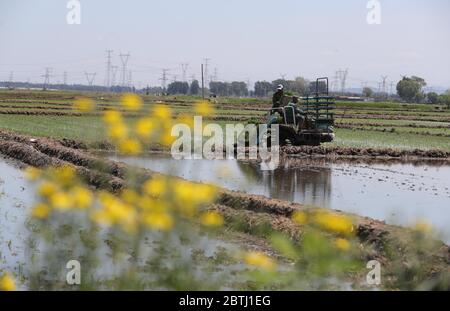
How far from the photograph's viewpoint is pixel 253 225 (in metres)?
7.93


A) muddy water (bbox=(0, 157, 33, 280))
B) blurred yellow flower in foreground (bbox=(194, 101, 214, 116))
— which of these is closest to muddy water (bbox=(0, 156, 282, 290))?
muddy water (bbox=(0, 157, 33, 280))

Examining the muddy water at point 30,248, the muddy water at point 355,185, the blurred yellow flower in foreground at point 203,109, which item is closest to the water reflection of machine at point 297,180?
the muddy water at point 355,185

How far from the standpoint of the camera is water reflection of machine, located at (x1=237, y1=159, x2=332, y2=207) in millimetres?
11336

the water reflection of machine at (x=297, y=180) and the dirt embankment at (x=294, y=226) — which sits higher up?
the dirt embankment at (x=294, y=226)

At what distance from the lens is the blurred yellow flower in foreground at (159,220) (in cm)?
288

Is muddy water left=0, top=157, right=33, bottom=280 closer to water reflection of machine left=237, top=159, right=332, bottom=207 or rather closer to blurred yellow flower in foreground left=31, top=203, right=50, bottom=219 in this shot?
blurred yellow flower in foreground left=31, top=203, right=50, bottom=219

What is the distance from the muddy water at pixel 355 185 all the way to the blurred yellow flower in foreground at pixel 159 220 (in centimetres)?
500

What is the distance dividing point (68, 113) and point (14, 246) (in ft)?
85.6

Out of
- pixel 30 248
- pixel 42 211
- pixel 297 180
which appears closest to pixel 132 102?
pixel 42 211

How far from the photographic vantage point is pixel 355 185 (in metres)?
13.3

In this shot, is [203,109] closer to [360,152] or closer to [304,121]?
[304,121]

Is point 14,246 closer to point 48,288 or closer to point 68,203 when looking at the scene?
point 48,288

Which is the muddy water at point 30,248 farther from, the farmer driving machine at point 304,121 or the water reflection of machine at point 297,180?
the farmer driving machine at point 304,121
